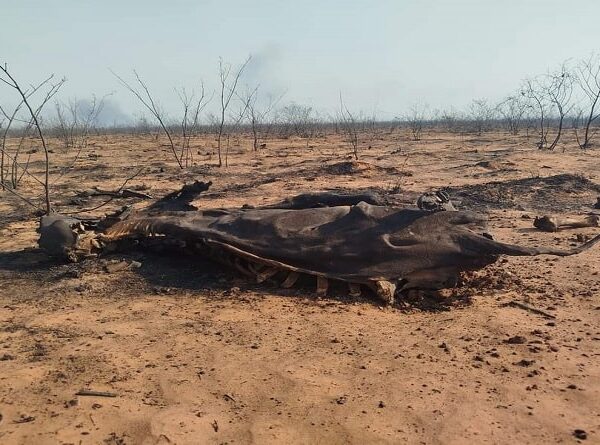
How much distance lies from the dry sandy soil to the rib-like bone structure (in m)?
1.16

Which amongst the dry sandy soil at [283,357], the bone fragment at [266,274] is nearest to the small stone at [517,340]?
the dry sandy soil at [283,357]

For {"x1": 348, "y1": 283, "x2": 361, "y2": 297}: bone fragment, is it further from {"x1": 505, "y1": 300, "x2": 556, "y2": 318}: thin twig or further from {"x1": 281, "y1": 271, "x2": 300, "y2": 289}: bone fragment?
{"x1": 505, "y1": 300, "x2": 556, "y2": 318}: thin twig

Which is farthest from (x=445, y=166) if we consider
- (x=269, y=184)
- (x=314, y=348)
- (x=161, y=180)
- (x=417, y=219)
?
(x=314, y=348)

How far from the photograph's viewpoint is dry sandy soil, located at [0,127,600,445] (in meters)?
2.71

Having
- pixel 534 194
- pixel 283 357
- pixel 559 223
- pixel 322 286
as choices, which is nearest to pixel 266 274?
pixel 322 286

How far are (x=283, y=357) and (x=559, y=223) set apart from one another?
5.00 m

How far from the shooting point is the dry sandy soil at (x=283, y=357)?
271 centimetres

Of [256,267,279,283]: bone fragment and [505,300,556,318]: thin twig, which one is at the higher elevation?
[256,267,279,283]: bone fragment

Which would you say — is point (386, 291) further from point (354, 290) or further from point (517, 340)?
point (517, 340)

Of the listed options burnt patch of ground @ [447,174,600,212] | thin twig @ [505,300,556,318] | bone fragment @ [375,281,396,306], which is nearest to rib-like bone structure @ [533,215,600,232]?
burnt patch of ground @ [447,174,600,212]

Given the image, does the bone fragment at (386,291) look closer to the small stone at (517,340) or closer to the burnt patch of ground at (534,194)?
the small stone at (517,340)

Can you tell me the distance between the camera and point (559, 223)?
6949 millimetres

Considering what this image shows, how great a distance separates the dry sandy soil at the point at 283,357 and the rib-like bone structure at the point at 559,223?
1.16 m

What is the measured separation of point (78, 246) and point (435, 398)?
12.2 ft
